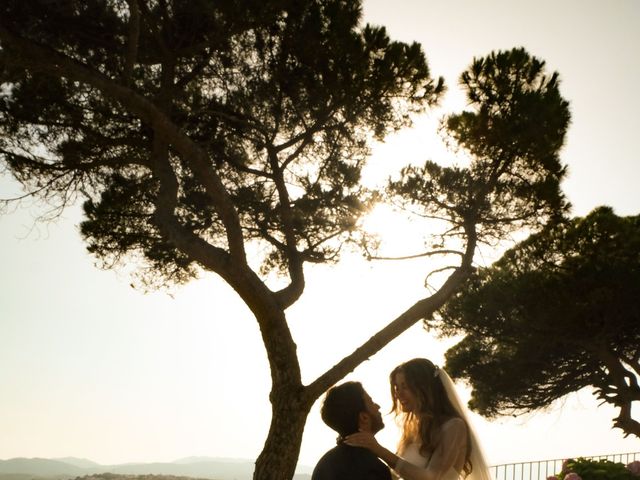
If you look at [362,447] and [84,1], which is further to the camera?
[84,1]

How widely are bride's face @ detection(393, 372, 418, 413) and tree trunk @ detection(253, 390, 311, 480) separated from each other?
12.2 ft

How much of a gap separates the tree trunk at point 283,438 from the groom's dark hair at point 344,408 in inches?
161

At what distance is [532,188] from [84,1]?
5.56m

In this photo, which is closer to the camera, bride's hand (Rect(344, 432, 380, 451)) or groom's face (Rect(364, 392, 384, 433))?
bride's hand (Rect(344, 432, 380, 451))

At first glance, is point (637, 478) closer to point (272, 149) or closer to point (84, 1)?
point (272, 149)

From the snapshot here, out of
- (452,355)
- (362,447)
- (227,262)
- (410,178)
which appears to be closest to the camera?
(362,447)

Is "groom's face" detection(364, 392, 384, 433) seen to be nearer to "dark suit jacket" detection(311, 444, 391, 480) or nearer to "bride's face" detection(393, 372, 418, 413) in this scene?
"dark suit jacket" detection(311, 444, 391, 480)

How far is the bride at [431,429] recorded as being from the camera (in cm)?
325

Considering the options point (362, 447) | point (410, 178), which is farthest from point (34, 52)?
point (362, 447)

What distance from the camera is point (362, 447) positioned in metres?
2.92

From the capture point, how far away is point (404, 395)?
11.2 ft

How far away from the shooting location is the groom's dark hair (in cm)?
295

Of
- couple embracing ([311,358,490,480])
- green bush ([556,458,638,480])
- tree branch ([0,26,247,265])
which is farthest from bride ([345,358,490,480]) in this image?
tree branch ([0,26,247,265])

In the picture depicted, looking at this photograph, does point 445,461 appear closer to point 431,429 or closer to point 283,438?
point 431,429
